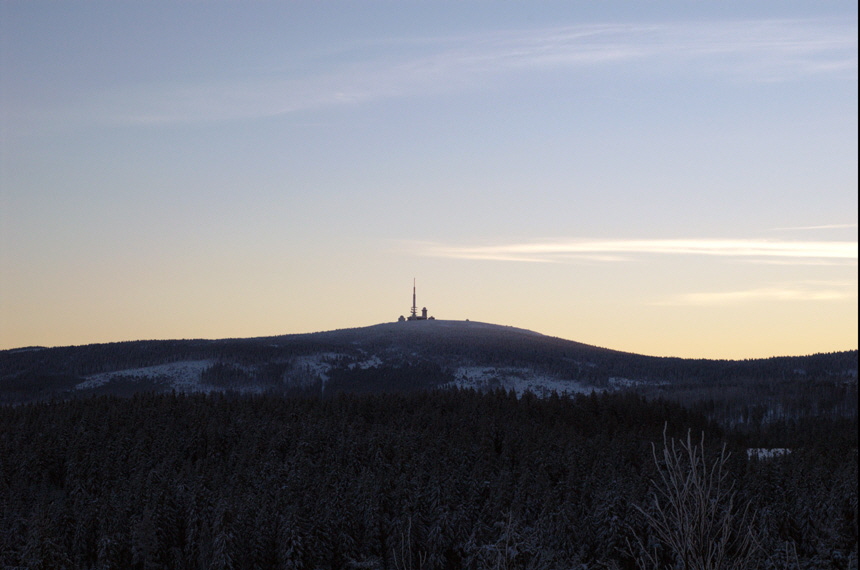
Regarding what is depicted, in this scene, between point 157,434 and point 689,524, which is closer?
point 689,524

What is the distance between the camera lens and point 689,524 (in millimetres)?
13539

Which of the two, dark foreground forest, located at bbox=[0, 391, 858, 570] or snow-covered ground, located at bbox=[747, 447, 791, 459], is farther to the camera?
snow-covered ground, located at bbox=[747, 447, 791, 459]

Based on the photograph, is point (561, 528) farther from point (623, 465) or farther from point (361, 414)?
point (361, 414)

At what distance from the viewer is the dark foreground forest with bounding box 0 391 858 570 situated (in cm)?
6619

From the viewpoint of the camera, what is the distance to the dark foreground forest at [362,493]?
66188 mm

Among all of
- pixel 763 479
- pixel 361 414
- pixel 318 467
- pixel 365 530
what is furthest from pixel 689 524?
pixel 361 414

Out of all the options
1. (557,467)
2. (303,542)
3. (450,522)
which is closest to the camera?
(303,542)

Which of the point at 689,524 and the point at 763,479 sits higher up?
the point at 689,524

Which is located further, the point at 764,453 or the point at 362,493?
the point at 764,453

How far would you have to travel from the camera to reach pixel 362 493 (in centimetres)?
7738

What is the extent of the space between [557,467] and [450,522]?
23.2 metres

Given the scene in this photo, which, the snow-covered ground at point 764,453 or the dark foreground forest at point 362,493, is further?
the snow-covered ground at point 764,453

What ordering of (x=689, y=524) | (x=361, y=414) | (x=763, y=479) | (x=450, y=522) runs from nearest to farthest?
(x=689, y=524), (x=450, y=522), (x=763, y=479), (x=361, y=414)

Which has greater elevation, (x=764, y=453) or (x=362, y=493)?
(x=362, y=493)
